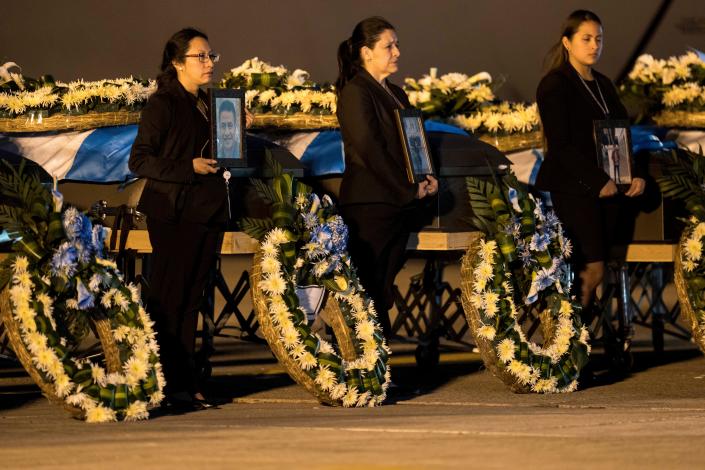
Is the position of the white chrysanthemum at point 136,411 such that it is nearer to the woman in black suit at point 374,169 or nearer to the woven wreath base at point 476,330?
the woman in black suit at point 374,169

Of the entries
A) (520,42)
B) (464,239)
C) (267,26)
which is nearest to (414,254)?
(464,239)

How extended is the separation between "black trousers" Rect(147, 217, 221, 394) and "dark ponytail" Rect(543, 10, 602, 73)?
6.47 ft

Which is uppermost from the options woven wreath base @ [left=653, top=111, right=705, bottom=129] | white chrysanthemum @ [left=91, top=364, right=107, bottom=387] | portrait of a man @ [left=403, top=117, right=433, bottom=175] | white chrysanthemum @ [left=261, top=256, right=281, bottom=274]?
woven wreath base @ [left=653, top=111, right=705, bottom=129]

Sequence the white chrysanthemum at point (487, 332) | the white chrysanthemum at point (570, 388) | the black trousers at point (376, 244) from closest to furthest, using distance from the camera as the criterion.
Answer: the white chrysanthemum at point (487, 332)
the black trousers at point (376, 244)
the white chrysanthemum at point (570, 388)

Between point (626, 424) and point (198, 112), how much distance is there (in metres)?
2.22

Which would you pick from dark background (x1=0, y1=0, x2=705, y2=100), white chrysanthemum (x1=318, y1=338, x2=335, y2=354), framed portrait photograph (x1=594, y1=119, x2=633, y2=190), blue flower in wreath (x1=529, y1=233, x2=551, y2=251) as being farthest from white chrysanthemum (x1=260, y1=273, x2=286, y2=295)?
dark background (x1=0, y1=0, x2=705, y2=100)

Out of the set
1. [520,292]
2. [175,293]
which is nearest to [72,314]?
[175,293]

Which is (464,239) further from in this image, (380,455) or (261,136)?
(380,455)

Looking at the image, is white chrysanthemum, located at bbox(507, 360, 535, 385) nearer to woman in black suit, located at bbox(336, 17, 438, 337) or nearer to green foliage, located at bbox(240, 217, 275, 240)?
woman in black suit, located at bbox(336, 17, 438, 337)

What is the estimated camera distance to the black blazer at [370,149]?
24.7 feet

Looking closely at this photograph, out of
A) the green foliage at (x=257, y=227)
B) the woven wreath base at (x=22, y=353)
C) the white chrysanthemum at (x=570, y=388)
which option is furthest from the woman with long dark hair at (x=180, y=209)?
the white chrysanthemum at (x=570, y=388)

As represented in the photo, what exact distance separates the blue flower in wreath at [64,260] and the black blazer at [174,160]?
602 millimetres

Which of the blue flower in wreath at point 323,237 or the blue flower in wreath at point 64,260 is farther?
the blue flower in wreath at point 323,237

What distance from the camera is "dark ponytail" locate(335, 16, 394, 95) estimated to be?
7.66 metres
